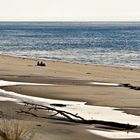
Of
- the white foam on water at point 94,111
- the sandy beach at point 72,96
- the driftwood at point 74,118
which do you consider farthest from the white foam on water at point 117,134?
the driftwood at point 74,118

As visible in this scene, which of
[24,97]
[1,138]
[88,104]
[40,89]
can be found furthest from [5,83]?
[1,138]

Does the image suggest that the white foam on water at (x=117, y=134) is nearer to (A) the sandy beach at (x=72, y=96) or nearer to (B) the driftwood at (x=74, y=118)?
(A) the sandy beach at (x=72, y=96)

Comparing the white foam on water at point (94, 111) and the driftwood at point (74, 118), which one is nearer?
the white foam on water at point (94, 111)

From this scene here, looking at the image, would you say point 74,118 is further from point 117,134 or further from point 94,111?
point 117,134

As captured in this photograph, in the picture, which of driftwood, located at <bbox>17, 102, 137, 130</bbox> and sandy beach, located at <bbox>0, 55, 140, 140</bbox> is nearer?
A: sandy beach, located at <bbox>0, 55, 140, 140</bbox>

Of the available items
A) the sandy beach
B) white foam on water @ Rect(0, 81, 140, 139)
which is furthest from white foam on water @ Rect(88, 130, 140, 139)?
the sandy beach

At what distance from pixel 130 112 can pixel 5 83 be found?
30.1 feet

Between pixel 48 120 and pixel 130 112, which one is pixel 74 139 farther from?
pixel 130 112

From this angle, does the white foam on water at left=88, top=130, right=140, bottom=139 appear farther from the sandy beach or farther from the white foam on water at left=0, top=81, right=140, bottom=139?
the sandy beach

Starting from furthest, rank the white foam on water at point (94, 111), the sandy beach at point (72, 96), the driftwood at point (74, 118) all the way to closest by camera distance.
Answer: the driftwood at point (74, 118) < the white foam on water at point (94, 111) < the sandy beach at point (72, 96)

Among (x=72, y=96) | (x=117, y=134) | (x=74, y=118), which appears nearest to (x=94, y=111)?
(x=74, y=118)

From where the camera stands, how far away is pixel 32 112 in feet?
48.8

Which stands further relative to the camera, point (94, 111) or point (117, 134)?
point (94, 111)

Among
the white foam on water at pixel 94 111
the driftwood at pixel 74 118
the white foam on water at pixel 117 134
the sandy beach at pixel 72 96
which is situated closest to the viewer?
the white foam on water at pixel 117 134
